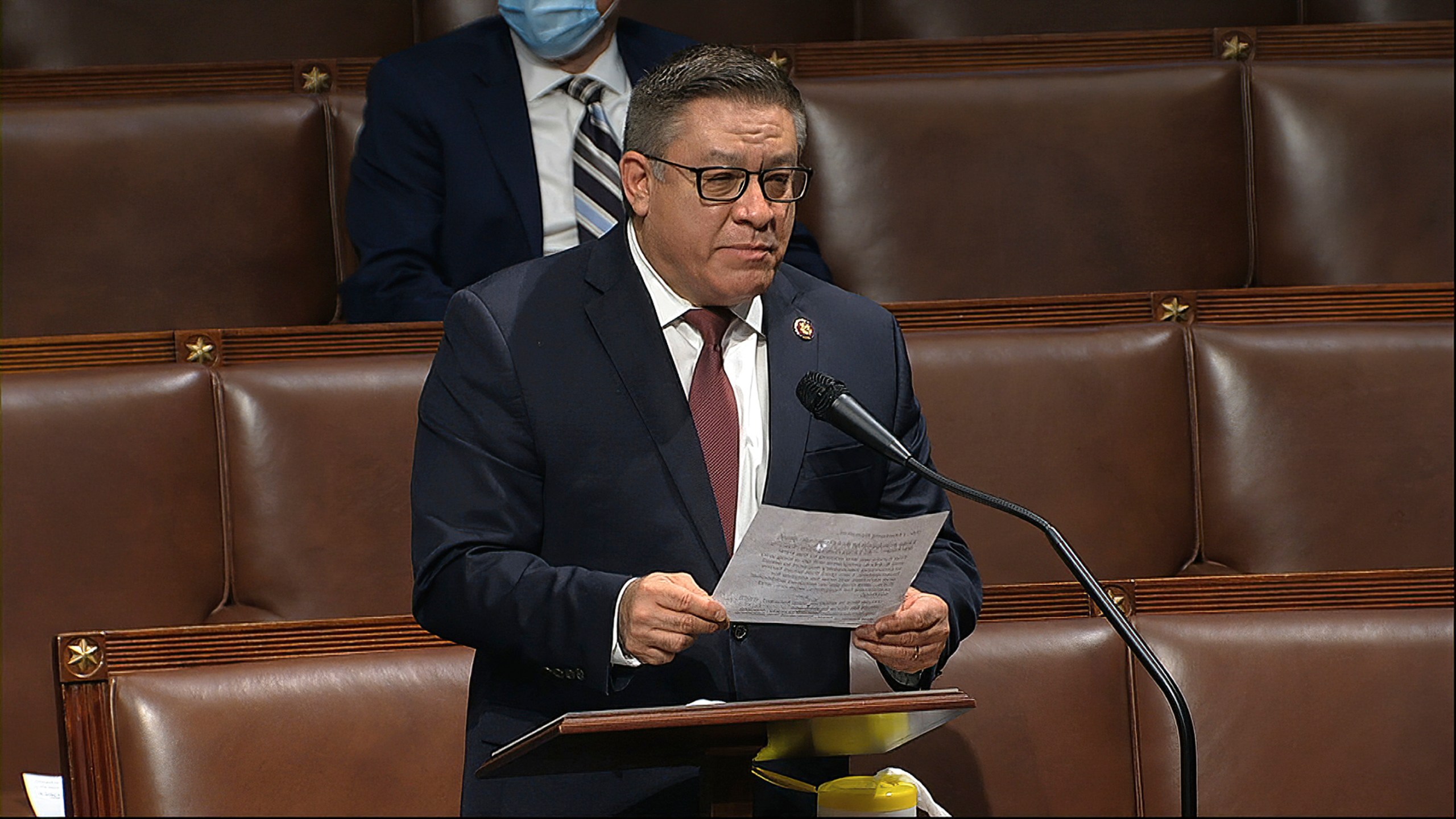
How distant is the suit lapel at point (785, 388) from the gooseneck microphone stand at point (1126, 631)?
0.35 ft

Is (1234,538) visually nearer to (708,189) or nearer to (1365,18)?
(708,189)

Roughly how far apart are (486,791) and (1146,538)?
0.43 meters

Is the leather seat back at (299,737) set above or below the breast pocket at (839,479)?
below

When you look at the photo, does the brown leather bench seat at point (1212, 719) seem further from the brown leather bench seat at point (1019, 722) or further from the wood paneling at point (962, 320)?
the wood paneling at point (962, 320)

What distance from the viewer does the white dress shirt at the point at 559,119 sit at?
988 mm

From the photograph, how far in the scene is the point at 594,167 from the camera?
3.26 feet

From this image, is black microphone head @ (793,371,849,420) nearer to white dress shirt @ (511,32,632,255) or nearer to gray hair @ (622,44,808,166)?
gray hair @ (622,44,808,166)

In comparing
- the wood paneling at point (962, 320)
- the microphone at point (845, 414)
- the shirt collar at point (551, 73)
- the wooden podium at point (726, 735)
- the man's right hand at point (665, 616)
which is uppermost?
the shirt collar at point (551, 73)

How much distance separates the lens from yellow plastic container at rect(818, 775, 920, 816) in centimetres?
53

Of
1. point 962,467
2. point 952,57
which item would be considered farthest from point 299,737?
point 952,57

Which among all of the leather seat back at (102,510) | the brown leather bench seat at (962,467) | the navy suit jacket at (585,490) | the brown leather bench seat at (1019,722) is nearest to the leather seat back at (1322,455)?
the brown leather bench seat at (962,467)

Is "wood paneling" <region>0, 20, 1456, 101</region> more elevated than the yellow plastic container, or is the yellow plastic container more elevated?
"wood paneling" <region>0, 20, 1456, 101</region>

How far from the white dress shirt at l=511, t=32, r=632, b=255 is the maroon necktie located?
12.5 inches

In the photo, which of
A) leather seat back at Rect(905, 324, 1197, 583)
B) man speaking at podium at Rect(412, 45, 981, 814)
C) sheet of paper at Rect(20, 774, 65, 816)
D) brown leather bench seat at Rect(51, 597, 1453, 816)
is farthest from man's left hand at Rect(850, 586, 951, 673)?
sheet of paper at Rect(20, 774, 65, 816)
